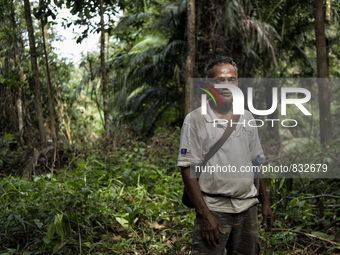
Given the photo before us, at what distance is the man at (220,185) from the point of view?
6.79 ft

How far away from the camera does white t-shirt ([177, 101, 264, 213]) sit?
2.09 m

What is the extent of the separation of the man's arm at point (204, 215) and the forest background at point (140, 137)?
174 cm

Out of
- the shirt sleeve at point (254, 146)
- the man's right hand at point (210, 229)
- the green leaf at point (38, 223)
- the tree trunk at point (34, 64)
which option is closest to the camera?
the man's right hand at point (210, 229)

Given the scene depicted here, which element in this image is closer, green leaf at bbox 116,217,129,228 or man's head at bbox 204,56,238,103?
man's head at bbox 204,56,238,103

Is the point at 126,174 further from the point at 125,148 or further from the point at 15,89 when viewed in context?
the point at 15,89

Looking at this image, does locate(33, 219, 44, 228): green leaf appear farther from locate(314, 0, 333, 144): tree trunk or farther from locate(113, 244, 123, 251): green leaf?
locate(314, 0, 333, 144): tree trunk

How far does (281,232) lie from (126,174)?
2603mm

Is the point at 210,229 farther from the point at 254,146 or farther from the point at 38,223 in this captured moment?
the point at 38,223

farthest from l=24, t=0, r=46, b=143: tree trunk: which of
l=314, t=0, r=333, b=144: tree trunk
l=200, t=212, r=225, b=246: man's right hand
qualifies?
l=200, t=212, r=225, b=246: man's right hand

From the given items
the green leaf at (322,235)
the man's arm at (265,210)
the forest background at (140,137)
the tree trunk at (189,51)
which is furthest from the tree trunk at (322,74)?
the man's arm at (265,210)

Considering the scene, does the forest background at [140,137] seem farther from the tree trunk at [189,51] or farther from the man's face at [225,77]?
the man's face at [225,77]

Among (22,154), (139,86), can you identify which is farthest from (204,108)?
(139,86)

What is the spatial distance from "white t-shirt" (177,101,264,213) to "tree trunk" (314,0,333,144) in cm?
440

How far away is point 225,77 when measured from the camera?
224 centimetres
